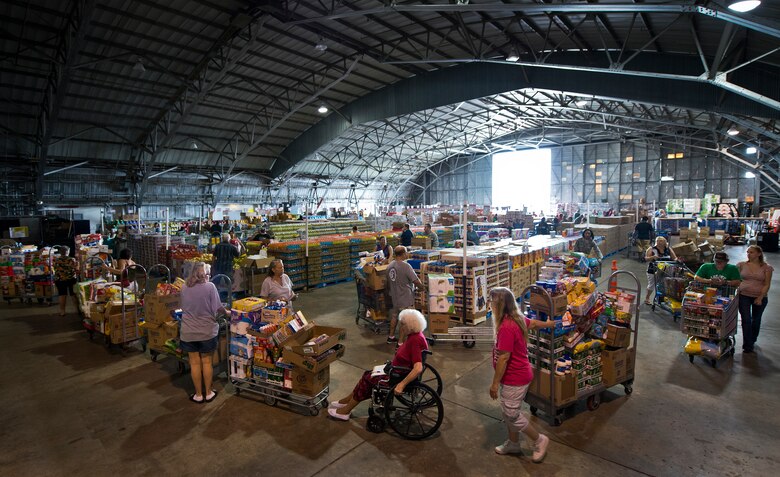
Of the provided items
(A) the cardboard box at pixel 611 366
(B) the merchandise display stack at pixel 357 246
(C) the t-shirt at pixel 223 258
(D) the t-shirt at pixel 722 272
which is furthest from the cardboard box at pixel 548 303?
(B) the merchandise display stack at pixel 357 246

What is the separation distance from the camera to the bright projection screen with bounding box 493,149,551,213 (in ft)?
136

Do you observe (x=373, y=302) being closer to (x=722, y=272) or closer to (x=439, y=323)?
(x=439, y=323)

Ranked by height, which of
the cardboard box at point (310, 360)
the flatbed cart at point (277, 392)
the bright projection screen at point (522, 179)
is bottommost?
the flatbed cart at point (277, 392)

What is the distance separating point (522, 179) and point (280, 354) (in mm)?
41329

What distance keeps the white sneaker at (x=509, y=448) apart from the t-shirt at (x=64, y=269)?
9.76m

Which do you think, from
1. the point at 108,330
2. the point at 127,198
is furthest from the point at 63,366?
the point at 127,198

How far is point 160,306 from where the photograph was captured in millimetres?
6363

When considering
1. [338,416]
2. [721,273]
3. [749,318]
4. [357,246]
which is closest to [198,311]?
[338,416]

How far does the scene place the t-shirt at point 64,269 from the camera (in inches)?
348

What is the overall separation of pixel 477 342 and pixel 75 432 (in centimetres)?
592

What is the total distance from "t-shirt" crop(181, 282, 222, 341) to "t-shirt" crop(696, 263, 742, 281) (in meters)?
7.72

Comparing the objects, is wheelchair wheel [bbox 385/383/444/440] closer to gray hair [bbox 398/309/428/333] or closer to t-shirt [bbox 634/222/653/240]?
gray hair [bbox 398/309/428/333]

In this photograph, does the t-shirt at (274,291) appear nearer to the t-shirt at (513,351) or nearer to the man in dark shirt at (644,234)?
the t-shirt at (513,351)

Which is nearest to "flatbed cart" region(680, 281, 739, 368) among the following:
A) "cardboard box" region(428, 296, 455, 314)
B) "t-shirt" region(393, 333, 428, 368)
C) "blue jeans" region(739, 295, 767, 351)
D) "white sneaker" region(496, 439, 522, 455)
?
"blue jeans" region(739, 295, 767, 351)
